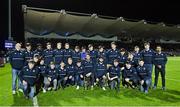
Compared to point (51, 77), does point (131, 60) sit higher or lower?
higher

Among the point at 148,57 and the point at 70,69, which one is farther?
the point at 70,69

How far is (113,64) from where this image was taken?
1509 cm

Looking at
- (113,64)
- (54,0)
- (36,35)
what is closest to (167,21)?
(54,0)

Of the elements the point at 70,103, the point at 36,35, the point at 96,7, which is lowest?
the point at 70,103

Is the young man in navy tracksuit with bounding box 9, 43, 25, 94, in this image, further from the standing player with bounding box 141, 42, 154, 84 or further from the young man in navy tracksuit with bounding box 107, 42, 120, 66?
the standing player with bounding box 141, 42, 154, 84

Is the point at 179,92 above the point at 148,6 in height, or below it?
below

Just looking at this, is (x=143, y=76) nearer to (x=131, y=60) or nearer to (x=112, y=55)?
(x=131, y=60)

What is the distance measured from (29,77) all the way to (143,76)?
196 inches

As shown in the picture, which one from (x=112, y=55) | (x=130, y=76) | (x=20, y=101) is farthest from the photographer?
(x=112, y=55)

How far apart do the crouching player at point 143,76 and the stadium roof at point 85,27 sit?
25.7 metres

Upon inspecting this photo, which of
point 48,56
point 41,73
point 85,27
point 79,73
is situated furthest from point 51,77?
point 85,27

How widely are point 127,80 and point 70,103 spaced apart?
3484 mm

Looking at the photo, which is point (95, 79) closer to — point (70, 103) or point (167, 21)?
point (70, 103)

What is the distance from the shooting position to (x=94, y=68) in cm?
1502
